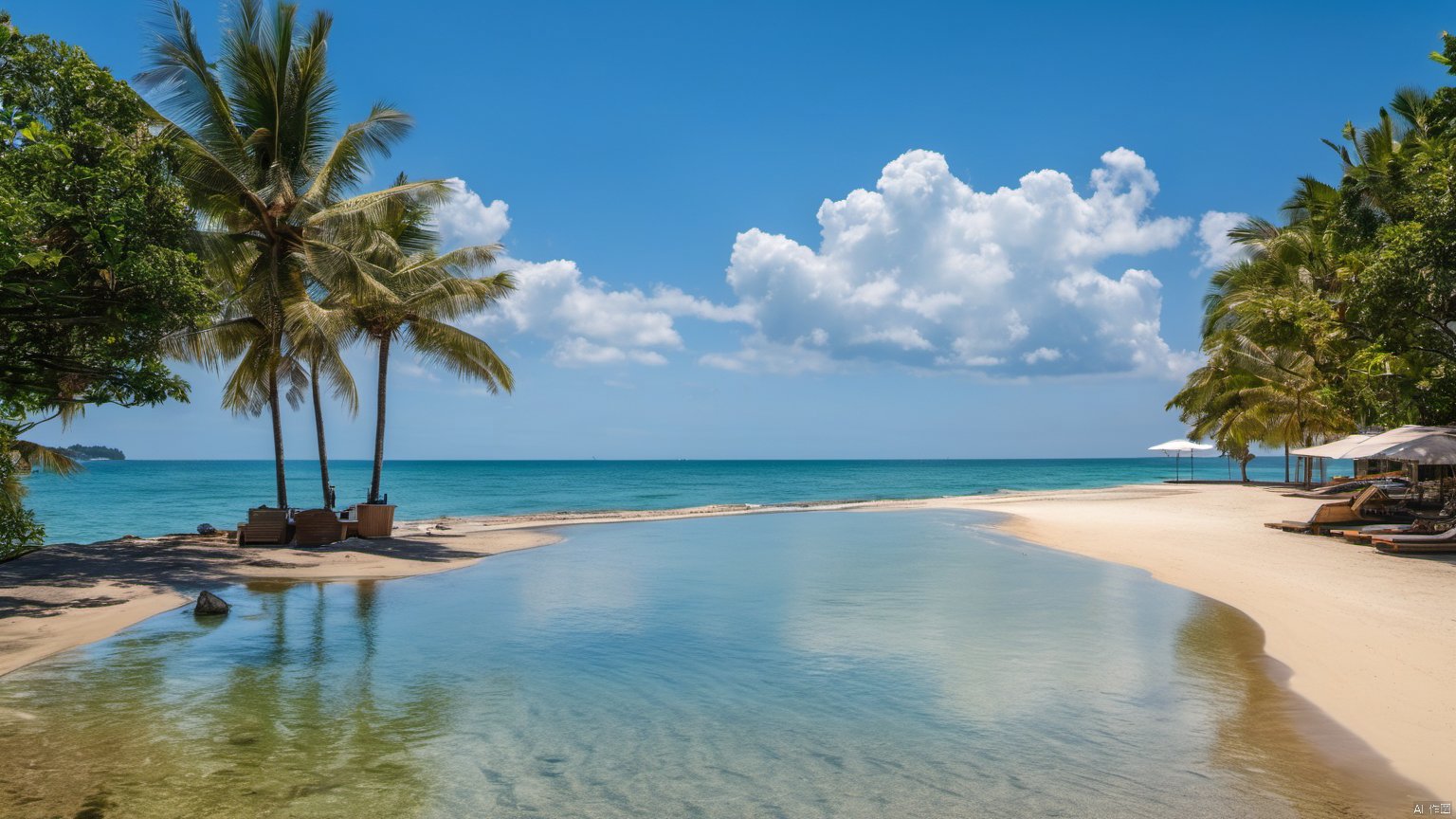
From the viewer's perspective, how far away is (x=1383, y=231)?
53.4ft

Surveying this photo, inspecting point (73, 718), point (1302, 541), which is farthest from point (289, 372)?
point (1302, 541)

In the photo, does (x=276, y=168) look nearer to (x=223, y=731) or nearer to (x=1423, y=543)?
(x=223, y=731)

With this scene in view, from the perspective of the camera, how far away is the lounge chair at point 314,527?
17.2m

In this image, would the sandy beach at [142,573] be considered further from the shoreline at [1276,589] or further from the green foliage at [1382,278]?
the green foliage at [1382,278]

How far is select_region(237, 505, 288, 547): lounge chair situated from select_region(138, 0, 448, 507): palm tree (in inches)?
27.7

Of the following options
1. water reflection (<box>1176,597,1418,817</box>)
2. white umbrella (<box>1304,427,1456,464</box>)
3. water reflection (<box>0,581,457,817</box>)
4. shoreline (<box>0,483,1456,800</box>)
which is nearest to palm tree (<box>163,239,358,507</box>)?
shoreline (<box>0,483,1456,800</box>)

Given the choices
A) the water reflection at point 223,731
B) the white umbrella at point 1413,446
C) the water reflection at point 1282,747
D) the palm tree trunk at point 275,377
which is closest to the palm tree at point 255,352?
the palm tree trunk at point 275,377

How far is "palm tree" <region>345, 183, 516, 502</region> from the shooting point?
1942 centimetres

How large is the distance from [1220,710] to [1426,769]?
4.89 feet

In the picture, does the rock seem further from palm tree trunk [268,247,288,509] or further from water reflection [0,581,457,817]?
palm tree trunk [268,247,288,509]

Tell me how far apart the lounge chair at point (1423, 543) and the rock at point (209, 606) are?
20.4m

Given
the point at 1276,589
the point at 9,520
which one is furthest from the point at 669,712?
the point at 1276,589

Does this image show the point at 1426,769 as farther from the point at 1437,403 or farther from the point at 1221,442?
the point at 1221,442

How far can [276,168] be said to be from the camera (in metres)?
16.8
